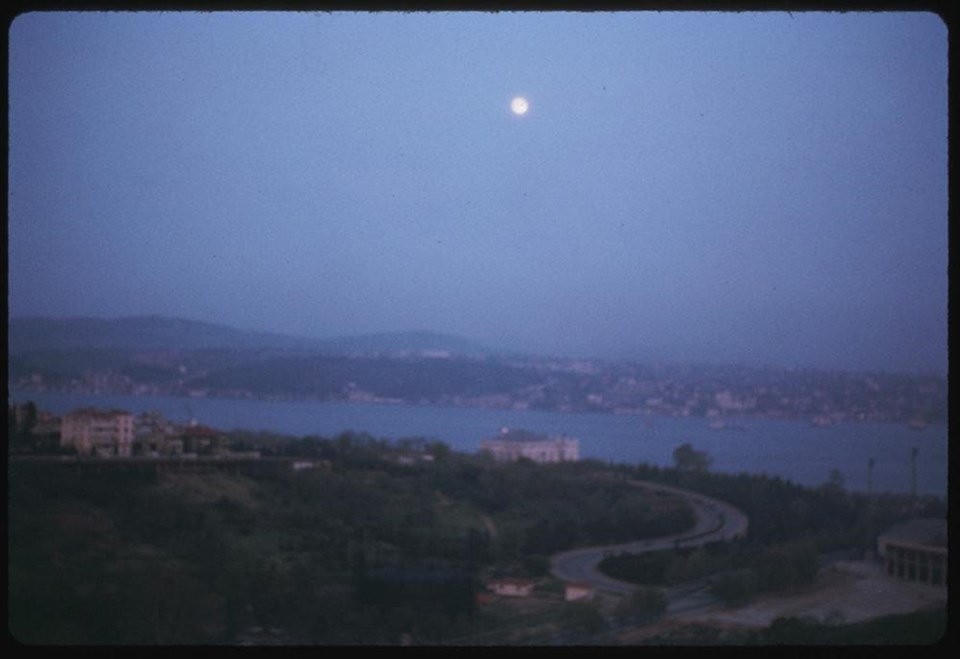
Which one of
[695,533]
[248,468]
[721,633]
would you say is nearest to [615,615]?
[721,633]

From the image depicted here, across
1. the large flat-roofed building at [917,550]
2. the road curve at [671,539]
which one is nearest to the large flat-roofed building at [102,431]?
the road curve at [671,539]

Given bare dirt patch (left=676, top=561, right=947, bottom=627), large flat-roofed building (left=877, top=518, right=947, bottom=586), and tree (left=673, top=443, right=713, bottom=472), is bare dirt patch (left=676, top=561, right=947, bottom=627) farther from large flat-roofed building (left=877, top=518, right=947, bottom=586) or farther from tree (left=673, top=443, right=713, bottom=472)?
tree (left=673, top=443, right=713, bottom=472)

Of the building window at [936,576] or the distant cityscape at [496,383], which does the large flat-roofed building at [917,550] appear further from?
the distant cityscape at [496,383]

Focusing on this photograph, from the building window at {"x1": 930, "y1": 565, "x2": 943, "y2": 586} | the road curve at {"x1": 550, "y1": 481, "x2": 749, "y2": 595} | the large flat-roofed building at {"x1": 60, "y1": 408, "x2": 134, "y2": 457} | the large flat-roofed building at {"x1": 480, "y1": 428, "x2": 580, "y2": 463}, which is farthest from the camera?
the large flat-roofed building at {"x1": 480, "y1": 428, "x2": 580, "y2": 463}

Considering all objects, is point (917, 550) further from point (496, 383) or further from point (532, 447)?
point (496, 383)

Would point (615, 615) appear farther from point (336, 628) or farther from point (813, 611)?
point (336, 628)

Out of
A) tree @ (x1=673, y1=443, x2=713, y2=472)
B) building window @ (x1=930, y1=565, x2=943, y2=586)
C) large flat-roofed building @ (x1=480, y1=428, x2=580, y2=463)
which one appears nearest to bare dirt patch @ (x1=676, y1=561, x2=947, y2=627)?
building window @ (x1=930, y1=565, x2=943, y2=586)
